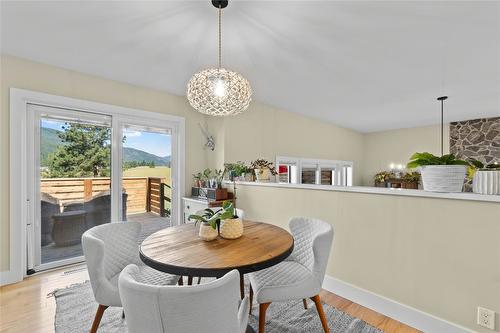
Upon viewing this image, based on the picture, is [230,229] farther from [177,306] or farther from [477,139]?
[477,139]

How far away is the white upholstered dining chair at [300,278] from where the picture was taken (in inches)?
58.3

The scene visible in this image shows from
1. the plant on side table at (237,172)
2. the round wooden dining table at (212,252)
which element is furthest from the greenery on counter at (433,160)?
the plant on side table at (237,172)

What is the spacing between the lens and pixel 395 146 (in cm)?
641

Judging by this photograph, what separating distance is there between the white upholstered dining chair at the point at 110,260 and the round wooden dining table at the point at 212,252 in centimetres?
18

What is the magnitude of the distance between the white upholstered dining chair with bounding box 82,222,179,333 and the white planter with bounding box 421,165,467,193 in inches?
76.5

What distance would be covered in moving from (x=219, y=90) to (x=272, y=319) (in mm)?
1867

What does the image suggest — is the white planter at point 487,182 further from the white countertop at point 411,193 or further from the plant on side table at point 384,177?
the plant on side table at point 384,177

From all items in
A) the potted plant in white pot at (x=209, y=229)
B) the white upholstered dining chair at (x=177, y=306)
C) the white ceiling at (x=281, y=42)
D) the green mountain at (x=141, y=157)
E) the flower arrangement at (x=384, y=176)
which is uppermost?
the white ceiling at (x=281, y=42)

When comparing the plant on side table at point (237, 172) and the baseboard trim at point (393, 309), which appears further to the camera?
the plant on side table at point (237, 172)

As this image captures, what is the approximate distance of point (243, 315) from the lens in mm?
1158

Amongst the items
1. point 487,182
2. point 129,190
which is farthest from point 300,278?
point 129,190

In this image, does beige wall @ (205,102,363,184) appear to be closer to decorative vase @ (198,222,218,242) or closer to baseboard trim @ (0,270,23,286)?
decorative vase @ (198,222,218,242)

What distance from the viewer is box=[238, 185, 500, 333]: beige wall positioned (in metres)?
1.51

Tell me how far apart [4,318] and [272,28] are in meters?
3.27
